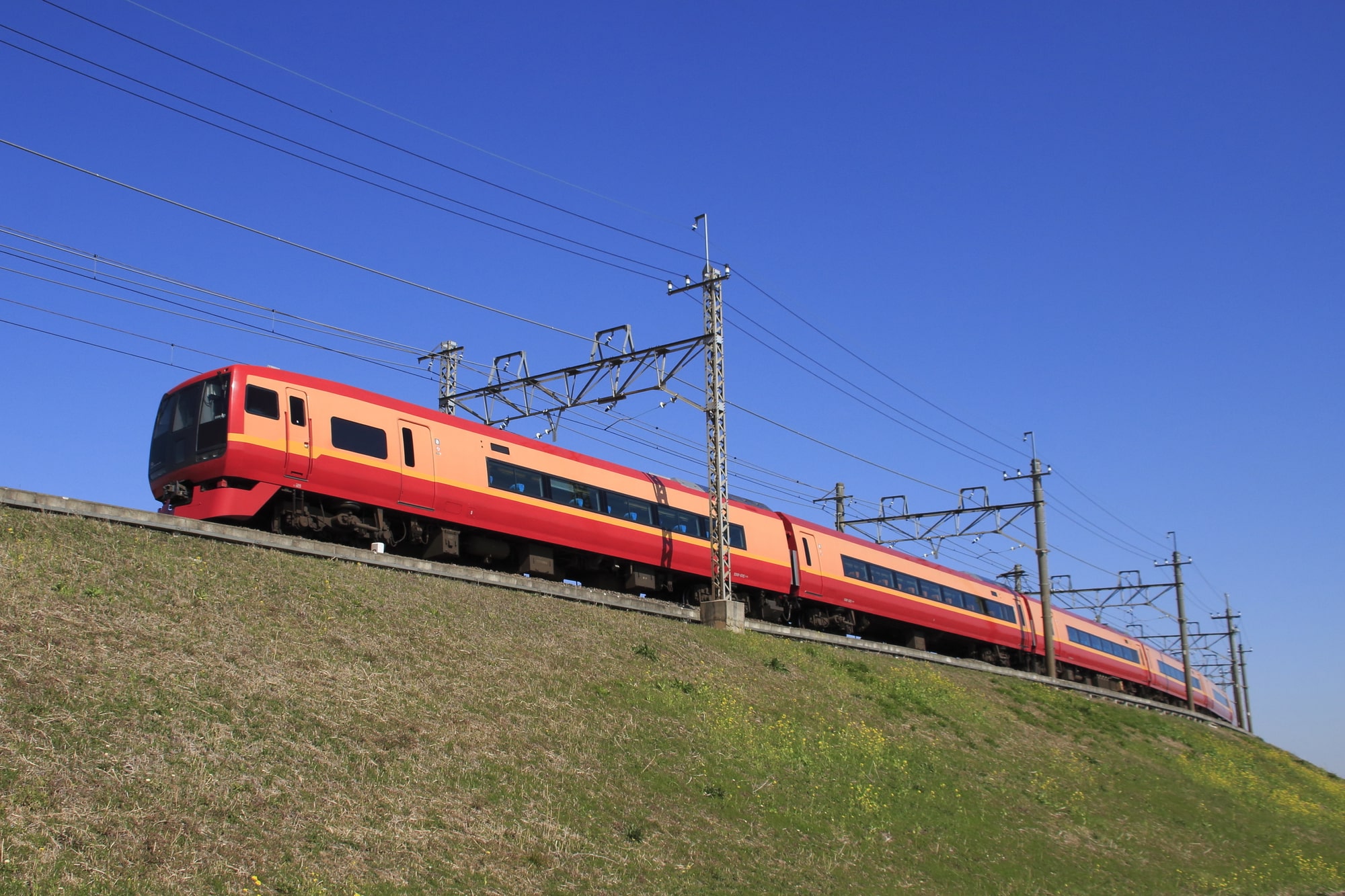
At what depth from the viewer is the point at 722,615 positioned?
2570 cm

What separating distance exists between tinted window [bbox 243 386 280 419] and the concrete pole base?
1058 centimetres

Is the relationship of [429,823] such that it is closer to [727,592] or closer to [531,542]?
[531,542]

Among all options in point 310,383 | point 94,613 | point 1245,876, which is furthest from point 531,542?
point 1245,876

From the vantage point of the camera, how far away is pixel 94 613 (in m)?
13.2

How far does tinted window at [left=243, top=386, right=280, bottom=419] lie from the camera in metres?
19.8

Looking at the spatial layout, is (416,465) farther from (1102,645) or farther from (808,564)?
(1102,645)

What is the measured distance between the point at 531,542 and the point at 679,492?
5374 mm

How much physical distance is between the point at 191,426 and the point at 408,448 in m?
3.98

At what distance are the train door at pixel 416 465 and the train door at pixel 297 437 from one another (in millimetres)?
2119

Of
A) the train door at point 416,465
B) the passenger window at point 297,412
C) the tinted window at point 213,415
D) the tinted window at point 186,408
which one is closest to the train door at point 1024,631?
the train door at point 416,465

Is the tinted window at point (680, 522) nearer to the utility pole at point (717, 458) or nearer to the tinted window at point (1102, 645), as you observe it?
the utility pole at point (717, 458)

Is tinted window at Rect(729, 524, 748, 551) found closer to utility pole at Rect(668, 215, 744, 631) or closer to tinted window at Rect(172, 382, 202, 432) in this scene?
utility pole at Rect(668, 215, 744, 631)

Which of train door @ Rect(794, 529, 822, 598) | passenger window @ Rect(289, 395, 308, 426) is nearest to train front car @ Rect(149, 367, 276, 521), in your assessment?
passenger window @ Rect(289, 395, 308, 426)

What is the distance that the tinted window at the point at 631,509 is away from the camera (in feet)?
87.9
